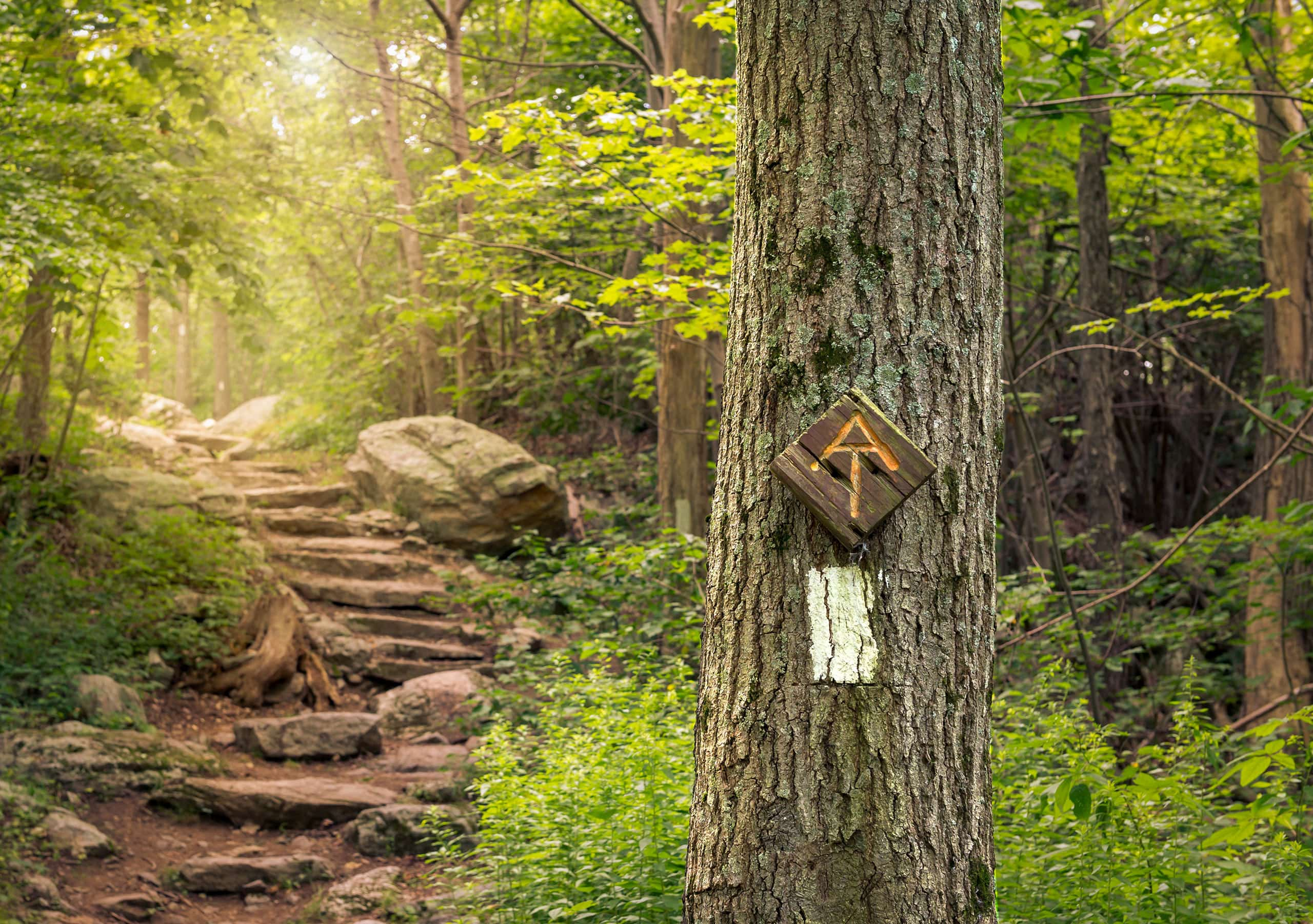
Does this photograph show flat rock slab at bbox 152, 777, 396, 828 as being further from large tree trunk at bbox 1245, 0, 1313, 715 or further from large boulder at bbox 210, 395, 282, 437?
large boulder at bbox 210, 395, 282, 437

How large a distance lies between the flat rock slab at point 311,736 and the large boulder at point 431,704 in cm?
50

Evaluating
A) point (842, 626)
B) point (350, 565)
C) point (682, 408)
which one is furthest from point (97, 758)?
point (842, 626)

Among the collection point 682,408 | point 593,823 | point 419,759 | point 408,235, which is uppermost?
point 408,235

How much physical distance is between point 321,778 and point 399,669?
7.35 feet

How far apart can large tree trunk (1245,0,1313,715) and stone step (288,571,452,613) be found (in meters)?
7.23

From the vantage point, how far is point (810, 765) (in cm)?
190

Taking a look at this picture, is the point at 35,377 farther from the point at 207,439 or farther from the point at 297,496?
the point at 207,439

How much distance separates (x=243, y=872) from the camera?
538cm

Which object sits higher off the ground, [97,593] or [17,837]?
[97,593]

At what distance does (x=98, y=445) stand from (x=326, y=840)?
8.01m

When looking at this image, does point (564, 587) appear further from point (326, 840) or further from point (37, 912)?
point (37, 912)

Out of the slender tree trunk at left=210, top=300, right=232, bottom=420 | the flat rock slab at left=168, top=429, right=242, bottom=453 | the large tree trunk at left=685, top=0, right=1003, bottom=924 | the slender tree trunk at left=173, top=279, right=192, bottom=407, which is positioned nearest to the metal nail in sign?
the large tree trunk at left=685, top=0, right=1003, bottom=924

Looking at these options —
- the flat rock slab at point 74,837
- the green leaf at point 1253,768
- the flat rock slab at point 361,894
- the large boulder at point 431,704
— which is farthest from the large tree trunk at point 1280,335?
the flat rock slab at point 74,837

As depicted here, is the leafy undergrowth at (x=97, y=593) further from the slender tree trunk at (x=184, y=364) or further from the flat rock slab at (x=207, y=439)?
the slender tree trunk at (x=184, y=364)
